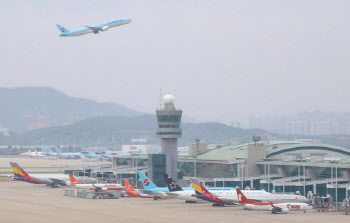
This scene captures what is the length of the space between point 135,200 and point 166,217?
88.1 feet

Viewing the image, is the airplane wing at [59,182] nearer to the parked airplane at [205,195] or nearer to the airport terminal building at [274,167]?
the airport terminal building at [274,167]

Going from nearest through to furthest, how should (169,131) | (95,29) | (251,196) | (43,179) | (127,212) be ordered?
(127,212)
(251,196)
(169,131)
(95,29)
(43,179)

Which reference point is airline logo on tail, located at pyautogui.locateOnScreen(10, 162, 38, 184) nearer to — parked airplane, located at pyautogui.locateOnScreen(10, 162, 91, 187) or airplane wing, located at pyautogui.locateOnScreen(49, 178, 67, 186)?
parked airplane, located at pyautogui.locateOnScreen(10, 162, 91, 187)

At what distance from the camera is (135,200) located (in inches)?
4252

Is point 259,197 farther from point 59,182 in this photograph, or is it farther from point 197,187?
point 59,182

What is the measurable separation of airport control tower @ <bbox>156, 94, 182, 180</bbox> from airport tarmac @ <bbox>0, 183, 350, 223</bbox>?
18.9 m

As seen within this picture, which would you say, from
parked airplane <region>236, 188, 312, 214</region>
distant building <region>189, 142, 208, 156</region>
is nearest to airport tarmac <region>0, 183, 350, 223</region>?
parked airplane <region>236, 188, 312, 214</region>

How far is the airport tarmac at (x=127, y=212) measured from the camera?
260ft

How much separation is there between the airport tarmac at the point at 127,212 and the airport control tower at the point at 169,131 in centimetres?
1887

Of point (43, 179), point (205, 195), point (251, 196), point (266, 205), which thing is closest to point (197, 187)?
point (205, 195)

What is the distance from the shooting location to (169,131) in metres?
127

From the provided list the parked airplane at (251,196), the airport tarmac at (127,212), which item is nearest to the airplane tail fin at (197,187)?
the parked airplane at (251,196)

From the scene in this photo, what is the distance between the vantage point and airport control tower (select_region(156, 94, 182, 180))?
126750mm

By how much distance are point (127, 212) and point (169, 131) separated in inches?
1580
